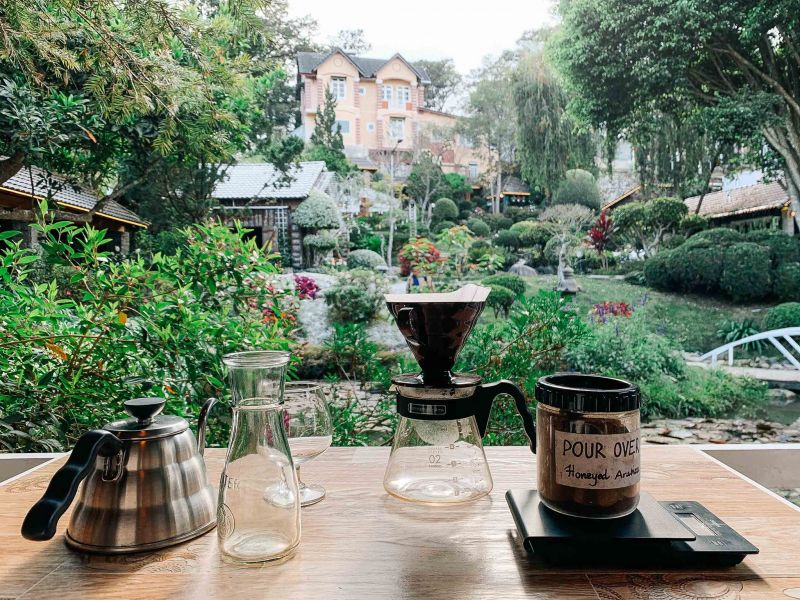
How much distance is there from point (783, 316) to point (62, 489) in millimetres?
3232

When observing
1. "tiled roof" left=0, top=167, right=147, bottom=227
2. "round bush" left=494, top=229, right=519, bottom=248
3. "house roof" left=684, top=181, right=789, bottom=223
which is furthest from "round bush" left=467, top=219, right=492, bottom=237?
"tiled roof" left=0, top=167, right=147, bottom=227

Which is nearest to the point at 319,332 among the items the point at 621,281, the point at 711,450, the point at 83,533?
the point at 621,281

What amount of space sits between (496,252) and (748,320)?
1.37 metres

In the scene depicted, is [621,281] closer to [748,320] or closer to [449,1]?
[748,320]

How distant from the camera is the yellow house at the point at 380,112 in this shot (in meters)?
2.77

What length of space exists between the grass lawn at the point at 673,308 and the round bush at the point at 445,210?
58 cm

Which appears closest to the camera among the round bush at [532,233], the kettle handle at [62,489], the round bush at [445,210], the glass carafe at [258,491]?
the kettle handle at [62,489]

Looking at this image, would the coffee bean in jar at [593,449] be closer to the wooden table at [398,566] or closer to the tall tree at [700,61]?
the wooden table at [398,566]

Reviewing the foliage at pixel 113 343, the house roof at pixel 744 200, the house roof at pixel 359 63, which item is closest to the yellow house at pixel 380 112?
the house roof at pixel 359 63

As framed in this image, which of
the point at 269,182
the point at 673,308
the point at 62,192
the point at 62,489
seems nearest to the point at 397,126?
the point at 269,182

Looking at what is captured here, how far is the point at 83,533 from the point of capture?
549 mm

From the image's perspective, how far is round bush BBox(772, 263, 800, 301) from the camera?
2738 mm

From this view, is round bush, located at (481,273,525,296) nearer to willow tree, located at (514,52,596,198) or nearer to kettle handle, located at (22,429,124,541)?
willow tree, located at (514,52,596,198)

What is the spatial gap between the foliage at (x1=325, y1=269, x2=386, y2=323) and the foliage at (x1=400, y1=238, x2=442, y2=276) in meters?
0.20
